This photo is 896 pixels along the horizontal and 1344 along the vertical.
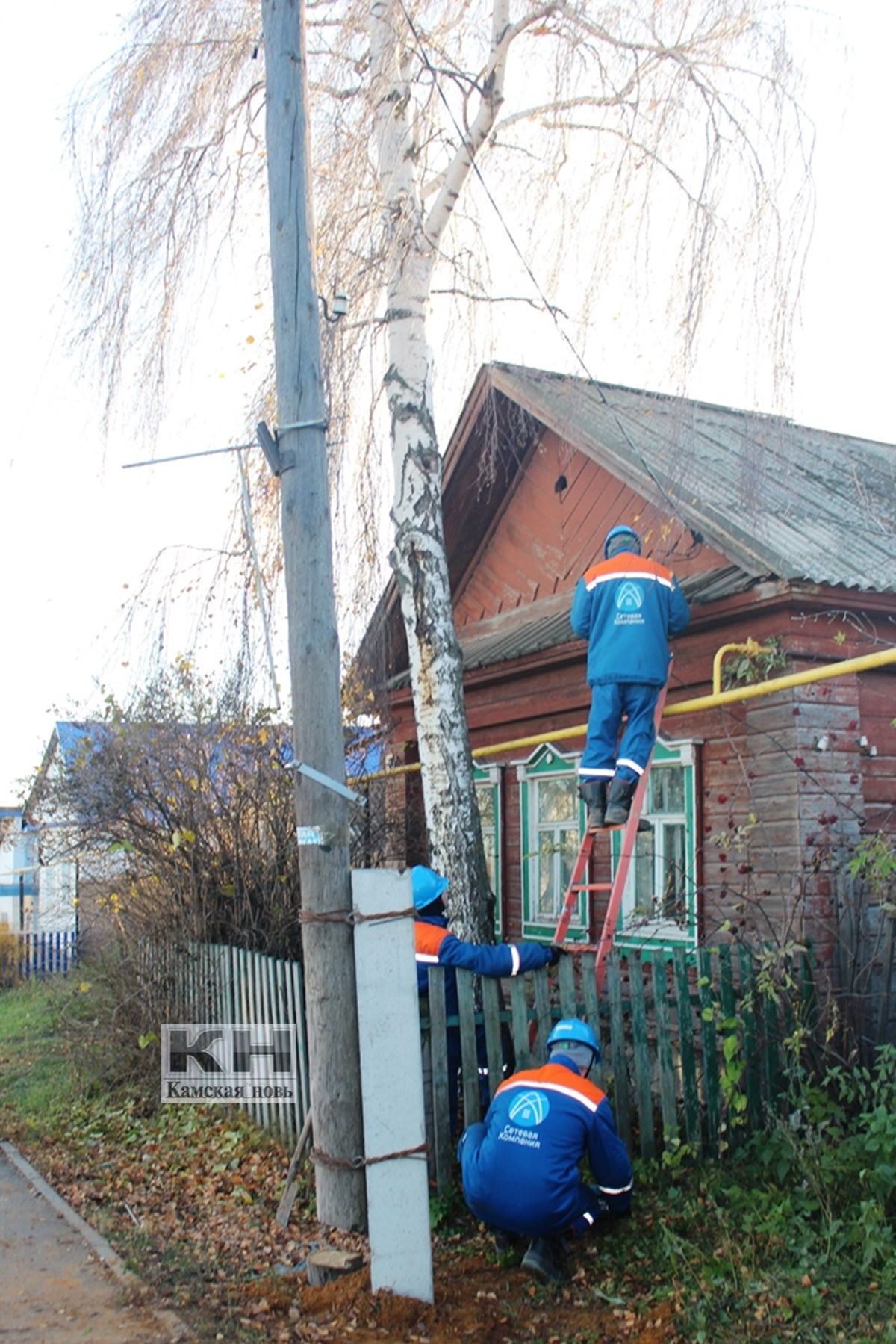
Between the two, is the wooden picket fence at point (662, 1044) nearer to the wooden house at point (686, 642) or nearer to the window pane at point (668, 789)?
the wooden house at point (686, 642)

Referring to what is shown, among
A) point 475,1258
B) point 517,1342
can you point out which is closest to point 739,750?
point 475,1258

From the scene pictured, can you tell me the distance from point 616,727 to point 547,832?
3437 mm

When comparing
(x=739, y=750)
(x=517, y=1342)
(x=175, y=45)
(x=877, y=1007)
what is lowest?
(x=517, y=1342)

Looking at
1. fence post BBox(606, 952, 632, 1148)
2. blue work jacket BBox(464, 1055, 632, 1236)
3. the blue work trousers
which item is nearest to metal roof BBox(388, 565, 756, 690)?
the blue work trousers

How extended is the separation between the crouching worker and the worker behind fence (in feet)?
2.22

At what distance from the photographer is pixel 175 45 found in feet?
25.3

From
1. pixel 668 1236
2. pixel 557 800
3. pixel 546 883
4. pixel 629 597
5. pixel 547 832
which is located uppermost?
pixel 629 597

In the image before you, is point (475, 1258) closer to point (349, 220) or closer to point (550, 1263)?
point (550, 1263)

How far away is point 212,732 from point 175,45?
454cm

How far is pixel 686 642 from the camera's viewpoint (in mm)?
8555

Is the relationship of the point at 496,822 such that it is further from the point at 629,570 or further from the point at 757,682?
the point at 629,570

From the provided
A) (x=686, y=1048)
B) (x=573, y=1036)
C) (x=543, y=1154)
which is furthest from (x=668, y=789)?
(x=543, y=1154)

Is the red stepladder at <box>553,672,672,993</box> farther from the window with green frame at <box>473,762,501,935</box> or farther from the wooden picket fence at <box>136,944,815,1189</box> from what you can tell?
the window with green frame at <box>473,762,501,935</box>

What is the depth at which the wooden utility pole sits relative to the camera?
5.39 m
